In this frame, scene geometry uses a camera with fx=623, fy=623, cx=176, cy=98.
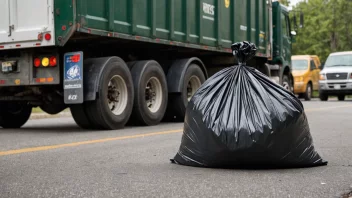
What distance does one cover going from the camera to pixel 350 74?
75.6 feet

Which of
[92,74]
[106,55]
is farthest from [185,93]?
[92,74]

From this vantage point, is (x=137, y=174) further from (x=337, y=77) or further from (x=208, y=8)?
(x=337, y=77)

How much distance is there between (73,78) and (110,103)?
3.48ft

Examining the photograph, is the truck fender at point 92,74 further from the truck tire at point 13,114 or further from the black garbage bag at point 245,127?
the black garbage bag at point 245,127

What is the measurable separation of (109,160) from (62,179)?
3.88 ft

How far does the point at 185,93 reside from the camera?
11.2m

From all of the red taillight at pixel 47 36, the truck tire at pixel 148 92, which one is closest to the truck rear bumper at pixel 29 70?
the red taillight at pixel 47 36

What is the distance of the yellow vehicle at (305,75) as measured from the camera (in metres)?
24.6

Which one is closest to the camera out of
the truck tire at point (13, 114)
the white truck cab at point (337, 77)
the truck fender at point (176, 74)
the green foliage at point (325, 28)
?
the truck tire at point (13, 114)

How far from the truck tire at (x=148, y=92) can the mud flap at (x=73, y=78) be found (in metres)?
1.57

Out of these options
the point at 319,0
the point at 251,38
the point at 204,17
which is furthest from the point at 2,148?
the point at 319,0

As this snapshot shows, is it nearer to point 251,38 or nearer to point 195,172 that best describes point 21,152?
point 195,172

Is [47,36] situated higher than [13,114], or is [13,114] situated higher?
[47,36]

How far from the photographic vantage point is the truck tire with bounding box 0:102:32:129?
10.2m
